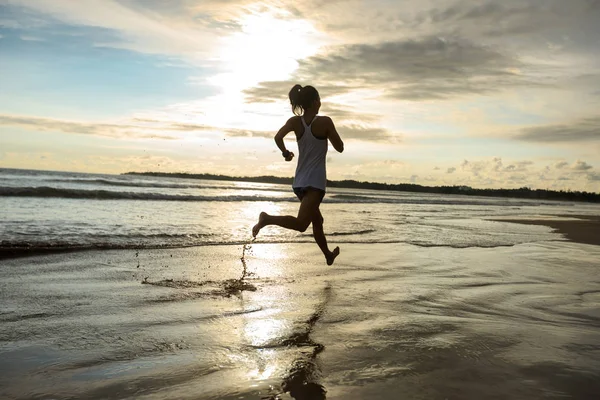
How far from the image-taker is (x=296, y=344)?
313 centimetres

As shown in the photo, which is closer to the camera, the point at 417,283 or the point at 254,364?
the point at 254,364

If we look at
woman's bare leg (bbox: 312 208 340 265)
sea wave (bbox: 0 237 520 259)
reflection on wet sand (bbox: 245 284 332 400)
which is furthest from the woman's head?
sea wave (bbox: 0 237 520 259)

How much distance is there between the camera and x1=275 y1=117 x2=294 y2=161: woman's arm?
5.66 meters

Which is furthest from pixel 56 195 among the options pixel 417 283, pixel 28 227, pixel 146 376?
pixel 146 376

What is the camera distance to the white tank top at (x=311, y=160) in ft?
18.2

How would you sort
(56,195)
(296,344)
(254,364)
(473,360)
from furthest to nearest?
(56,195)
(296,344)
(473,360)
(254,364)

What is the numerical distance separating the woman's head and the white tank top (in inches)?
6.8

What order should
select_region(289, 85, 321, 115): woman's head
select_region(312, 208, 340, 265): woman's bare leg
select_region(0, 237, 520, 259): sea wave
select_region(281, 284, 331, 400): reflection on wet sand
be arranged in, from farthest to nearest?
select_region(0, 237, 520, 259): sea wave, select_region(312, 208, 340, 265): woman's bare leg, select_region(289, 85, 321, 115): woman's head, select_region(281, 284, 331, 400): reflection on wet sand

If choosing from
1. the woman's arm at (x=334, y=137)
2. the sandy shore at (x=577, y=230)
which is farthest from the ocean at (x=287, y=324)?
the sandy shore at (x=577, y=230)

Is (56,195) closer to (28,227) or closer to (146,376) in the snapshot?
(28,227)

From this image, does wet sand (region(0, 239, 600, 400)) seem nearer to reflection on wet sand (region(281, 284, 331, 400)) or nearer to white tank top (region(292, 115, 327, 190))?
reflection on wet sand (region(281, 284, 331, 400))

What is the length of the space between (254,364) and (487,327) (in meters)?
1.97

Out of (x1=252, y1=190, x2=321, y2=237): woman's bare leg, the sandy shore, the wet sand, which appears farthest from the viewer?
the sandy shore

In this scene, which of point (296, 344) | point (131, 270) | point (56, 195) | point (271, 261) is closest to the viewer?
point (296, 344)
